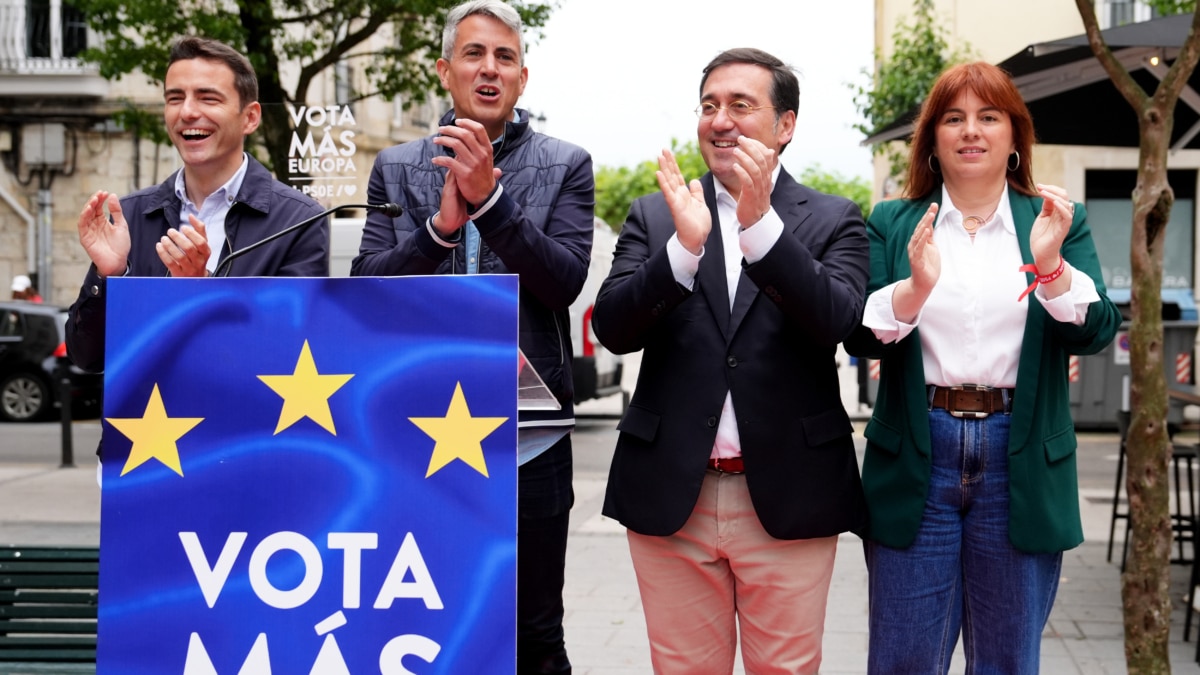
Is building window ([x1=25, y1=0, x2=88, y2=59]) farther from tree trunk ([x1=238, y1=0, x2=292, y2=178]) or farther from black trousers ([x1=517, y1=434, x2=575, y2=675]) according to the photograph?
black trousers ([x1=517, y1=434, x2=575, y2=675])

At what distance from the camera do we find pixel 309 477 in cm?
234

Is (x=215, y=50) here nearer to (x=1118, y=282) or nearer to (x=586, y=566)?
(x=586, y=566)

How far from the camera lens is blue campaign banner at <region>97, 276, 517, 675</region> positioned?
2.30 metres

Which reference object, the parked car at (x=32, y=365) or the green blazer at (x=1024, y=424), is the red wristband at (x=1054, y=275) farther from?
the parked car at (x=32, y=365)

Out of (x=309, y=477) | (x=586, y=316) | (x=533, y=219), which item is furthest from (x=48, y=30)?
(x=309, y=477)

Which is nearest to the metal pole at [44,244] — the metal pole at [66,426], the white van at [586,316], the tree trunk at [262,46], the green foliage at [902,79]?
the white van at [586,316]

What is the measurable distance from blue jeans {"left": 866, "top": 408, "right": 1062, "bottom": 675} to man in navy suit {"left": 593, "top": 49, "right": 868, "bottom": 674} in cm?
17

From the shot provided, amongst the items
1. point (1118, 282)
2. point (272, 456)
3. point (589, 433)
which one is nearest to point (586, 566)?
point (272, 456)

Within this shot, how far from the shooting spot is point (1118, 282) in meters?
18.2

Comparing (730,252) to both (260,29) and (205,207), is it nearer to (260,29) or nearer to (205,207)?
(205,207)

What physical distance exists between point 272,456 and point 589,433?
1324 centimetres

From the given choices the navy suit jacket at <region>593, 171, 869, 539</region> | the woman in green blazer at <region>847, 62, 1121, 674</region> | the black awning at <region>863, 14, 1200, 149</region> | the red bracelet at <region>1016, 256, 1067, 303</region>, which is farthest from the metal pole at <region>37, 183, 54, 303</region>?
the red bracelet at <region>1016, 256, 1067, 303</region>

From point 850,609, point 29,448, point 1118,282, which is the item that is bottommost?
point 29,448

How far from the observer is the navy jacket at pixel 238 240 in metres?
2.78
